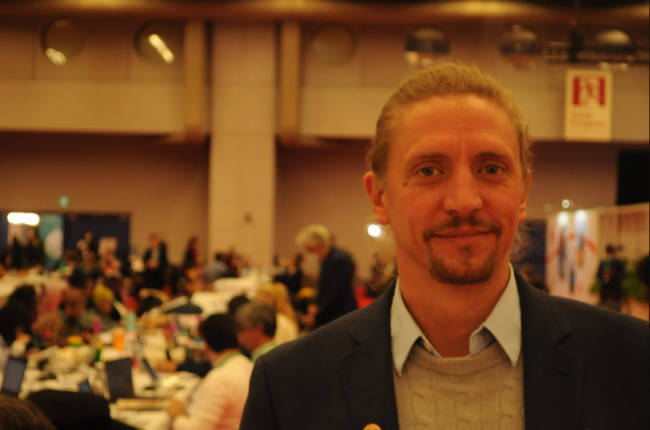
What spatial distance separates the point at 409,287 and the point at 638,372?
0.39 m

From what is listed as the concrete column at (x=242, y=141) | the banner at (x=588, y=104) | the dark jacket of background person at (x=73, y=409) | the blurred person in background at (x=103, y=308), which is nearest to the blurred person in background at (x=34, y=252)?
the concrete column at (x=242, y=141)

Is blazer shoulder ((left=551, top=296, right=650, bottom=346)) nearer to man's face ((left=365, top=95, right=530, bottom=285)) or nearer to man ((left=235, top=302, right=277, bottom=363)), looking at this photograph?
man's face ((left=365, top=95, right=530, bottom=285))

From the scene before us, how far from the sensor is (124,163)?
17.3m

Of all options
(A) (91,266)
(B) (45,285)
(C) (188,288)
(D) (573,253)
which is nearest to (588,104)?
(D) (573,253)

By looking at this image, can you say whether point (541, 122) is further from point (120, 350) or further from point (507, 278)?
point (507, 278)

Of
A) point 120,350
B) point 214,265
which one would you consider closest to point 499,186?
point 120,350

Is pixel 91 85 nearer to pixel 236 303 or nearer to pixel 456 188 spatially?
pixel 236 303

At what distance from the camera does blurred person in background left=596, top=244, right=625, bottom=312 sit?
10555 mm

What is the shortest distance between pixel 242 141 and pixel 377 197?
1466cm

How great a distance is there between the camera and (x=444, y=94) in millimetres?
1273

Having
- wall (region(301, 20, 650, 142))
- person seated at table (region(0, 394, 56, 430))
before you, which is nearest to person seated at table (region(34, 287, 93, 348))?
person seated at table (region(0, 394, 56, 430))

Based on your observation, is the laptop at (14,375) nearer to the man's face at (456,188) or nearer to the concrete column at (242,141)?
the man's face at (456,188)

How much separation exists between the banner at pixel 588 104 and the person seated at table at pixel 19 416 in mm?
13386

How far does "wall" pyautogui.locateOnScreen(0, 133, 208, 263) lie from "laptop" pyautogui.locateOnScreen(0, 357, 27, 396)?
43.0 ft
